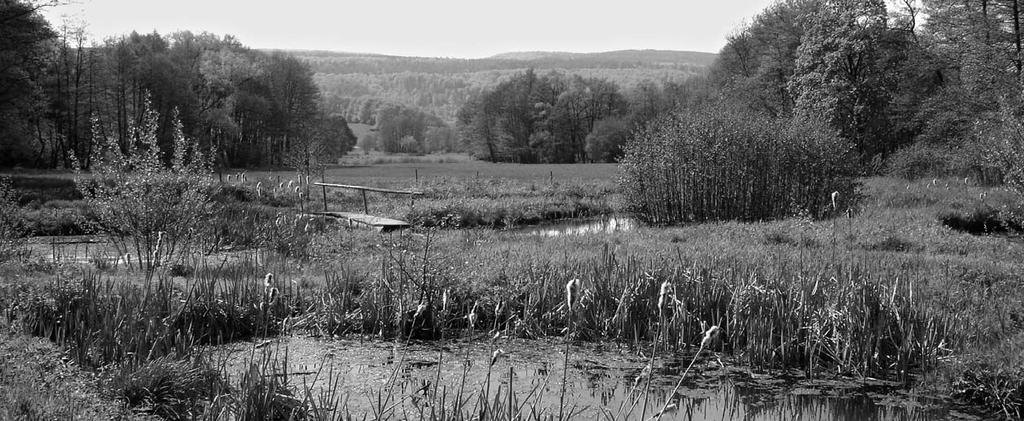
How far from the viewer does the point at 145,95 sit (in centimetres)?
3244

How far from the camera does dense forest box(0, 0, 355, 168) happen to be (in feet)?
104

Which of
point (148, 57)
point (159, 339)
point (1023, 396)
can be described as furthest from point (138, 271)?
point (148, 57)

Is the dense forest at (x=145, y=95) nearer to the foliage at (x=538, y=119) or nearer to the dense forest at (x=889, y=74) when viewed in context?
the foliage at (x=538, y=119)

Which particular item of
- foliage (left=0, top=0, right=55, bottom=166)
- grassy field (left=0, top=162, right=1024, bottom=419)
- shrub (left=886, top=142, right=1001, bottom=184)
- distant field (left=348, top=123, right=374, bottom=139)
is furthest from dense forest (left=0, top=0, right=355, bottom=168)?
distant field (left=348, top=123, right=374, bottom=139)

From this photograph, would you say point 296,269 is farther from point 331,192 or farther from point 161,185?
point 331,192

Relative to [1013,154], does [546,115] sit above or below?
above

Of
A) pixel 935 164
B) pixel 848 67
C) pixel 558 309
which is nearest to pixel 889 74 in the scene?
pixel 848 67

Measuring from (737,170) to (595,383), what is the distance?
Result: 13556 mm

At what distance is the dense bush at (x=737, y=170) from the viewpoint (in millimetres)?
19547

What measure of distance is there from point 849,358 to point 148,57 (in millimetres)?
57605

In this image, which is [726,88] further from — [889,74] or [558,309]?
[558,309]

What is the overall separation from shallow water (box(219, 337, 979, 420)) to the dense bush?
12260mm

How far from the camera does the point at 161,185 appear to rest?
37.9ft

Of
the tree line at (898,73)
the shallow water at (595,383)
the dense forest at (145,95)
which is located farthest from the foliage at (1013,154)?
the tree line at (898,73)
